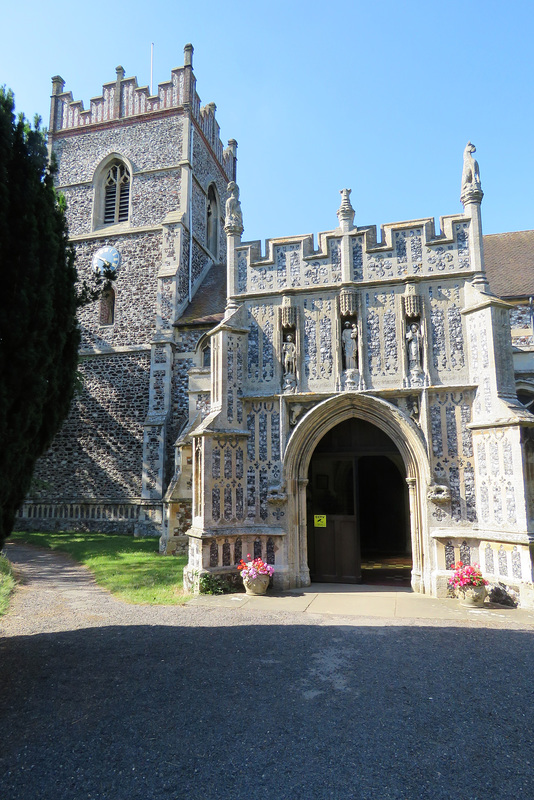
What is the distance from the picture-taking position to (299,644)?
582 centimetres

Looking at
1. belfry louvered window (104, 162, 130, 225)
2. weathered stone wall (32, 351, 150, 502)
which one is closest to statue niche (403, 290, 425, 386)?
weathered stone wall (32, 351, 150, 502)

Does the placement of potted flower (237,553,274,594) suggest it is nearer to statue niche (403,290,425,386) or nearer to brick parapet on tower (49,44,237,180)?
statue niche (403,290,425,386)

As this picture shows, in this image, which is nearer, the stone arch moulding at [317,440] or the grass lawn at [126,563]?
the stone arch moulding at [317,440]

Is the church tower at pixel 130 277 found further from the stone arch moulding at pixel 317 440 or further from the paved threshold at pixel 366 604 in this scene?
the paved threshold at pixel 366 604

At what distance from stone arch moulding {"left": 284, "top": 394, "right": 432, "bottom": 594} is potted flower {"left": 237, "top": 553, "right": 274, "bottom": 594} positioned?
54 cm

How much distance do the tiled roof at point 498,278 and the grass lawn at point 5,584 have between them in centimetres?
962

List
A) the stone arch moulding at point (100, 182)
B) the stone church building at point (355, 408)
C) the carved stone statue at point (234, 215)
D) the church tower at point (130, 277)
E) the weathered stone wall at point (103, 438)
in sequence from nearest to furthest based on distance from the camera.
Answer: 1. the stone church building at point (355, 408)
2. the carved stone statue at point (234, 215)
3. the church tower at point (130, 277)
4. the weathered stone wall at point (103, 438)
5. the stone arch moulding at point (100, 182)

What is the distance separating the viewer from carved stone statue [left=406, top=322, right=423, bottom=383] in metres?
8.57

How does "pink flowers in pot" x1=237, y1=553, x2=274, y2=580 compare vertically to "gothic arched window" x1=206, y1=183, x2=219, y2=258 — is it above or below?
below

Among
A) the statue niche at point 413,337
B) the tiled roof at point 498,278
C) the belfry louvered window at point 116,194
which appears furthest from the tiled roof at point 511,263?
the belfry louvered window at point 116,194

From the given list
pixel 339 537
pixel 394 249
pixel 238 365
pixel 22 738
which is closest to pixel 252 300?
pixel 238 365

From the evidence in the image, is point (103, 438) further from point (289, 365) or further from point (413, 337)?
point (413, 337)

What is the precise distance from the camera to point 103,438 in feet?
60.2

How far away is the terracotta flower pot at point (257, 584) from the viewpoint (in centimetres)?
831
